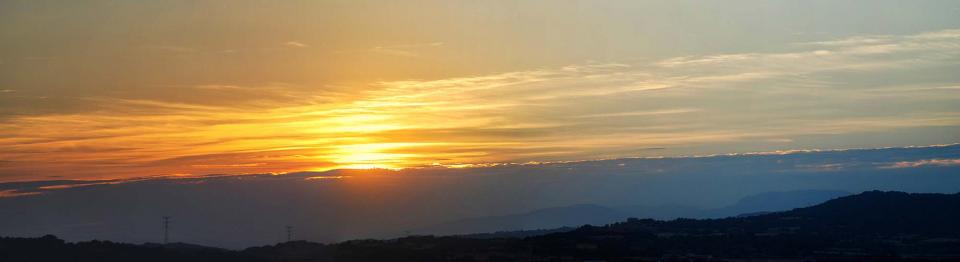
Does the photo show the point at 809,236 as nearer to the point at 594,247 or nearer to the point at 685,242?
the point at 685,242

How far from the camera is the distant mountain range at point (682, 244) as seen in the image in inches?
5049

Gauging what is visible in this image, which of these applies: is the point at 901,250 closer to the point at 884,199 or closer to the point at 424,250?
the point at 884,199

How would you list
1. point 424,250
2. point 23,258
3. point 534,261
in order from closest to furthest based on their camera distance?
point 23,258 < point 534,261 < point 424,250

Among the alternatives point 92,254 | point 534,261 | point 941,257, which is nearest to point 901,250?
point 941,257

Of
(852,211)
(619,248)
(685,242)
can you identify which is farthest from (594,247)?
(852,211)

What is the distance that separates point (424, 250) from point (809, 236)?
2240 inches

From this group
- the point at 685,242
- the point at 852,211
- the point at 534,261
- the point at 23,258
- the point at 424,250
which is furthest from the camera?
the point at 852,211

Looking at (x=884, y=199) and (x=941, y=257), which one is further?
(x=884, y=199)

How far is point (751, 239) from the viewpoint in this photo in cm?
15600

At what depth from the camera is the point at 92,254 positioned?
122m

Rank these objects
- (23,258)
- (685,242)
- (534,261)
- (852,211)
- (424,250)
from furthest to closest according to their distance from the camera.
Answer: (852,211) → (685,242) → (424,250) → (534,261) → (23,258)

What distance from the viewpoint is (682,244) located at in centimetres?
15275

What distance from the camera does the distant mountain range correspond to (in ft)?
421

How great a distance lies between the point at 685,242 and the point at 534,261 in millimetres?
36469
